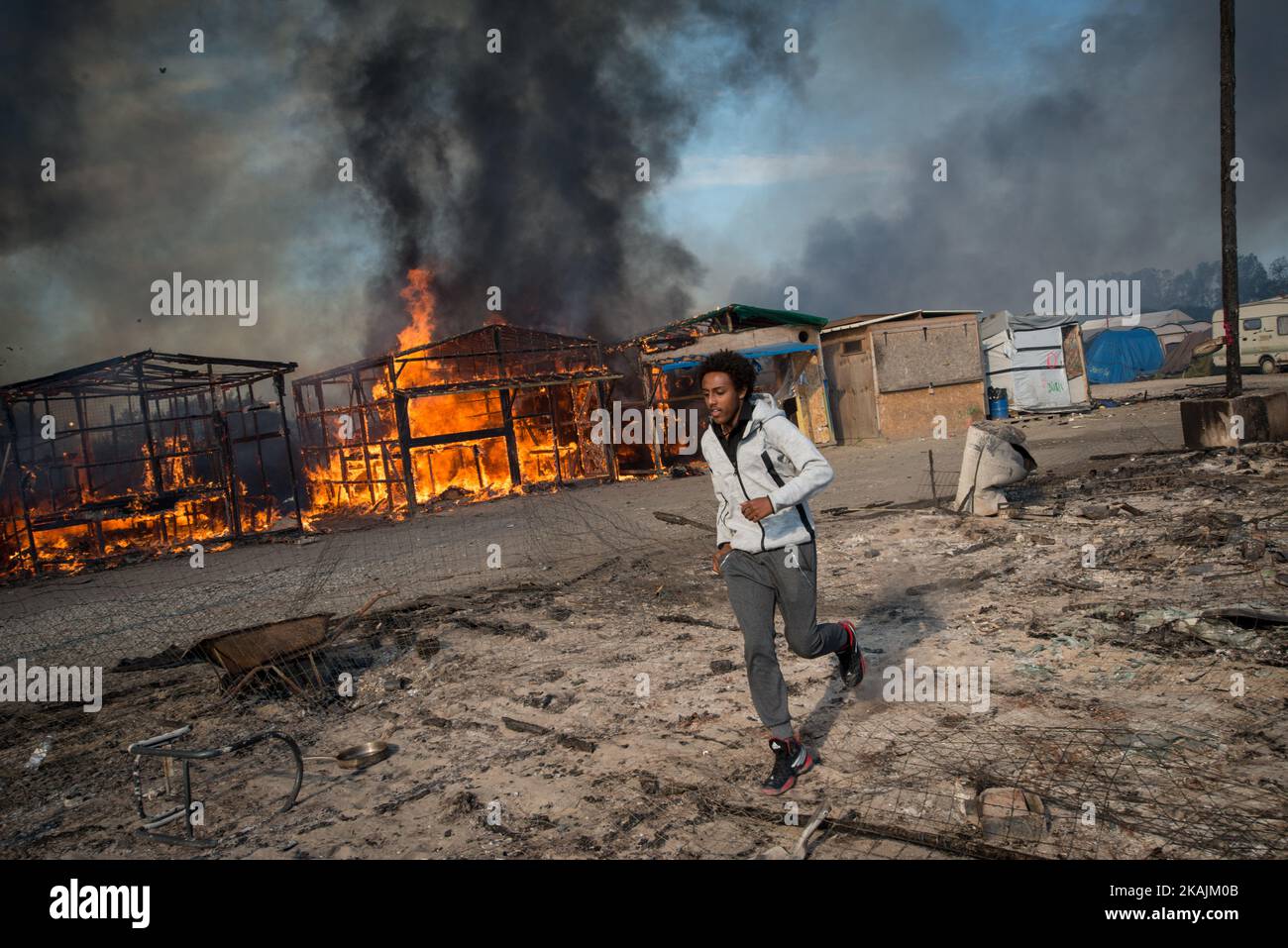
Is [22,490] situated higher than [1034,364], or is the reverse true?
[1034,364]

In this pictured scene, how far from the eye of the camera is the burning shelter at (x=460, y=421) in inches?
805

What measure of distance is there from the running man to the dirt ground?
428 millimetres

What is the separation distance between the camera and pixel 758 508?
3.29m

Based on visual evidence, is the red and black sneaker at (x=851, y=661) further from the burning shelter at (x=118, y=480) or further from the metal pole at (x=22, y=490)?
the metal pole at (x=22, y=490)

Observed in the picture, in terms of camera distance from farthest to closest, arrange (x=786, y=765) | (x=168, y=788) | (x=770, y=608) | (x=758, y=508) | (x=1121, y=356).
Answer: (x=1121, y=356)
(x=168, y=788)
(x=770, y=608)
(x=786, y=765)
(x=758, y=508)

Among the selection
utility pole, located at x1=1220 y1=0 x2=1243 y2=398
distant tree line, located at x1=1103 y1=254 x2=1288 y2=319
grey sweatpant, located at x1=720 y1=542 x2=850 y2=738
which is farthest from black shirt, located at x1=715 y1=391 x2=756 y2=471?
distant tree line, located at x1=1103 y1=254 x2=1288 y2=319

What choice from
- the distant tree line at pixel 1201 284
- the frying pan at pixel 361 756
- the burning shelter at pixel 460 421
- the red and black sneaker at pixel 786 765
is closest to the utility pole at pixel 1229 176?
the red and black sneaker at pixel 786 765

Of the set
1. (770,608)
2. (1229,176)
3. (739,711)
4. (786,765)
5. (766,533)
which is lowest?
(739,711)

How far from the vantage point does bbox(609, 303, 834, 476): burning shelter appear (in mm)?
21844

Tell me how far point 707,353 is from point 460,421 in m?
7.83

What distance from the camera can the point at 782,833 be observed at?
10.1 ft

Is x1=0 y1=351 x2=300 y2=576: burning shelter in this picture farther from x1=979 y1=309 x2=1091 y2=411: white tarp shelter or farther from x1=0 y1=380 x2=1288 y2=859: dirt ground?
x1=979 y1=309 x2=1091 y2=411: white tarp shelter

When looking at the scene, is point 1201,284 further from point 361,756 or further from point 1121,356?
point 361,756

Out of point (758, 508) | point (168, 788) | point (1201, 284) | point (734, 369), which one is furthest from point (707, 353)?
Answer: point (1201, 284)
